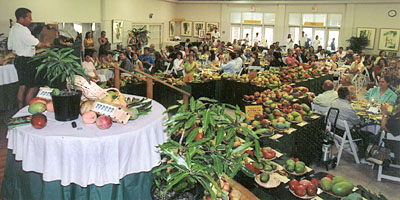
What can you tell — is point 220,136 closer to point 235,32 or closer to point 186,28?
point 235,32

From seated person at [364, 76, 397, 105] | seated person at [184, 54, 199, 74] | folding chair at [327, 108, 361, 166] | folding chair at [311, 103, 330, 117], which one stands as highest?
seated person at [184, 54, 199, 74]

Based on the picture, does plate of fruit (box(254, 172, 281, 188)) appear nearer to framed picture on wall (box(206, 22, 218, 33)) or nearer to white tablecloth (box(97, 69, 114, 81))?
white tablecloth (box(97, 69, 114, 81))

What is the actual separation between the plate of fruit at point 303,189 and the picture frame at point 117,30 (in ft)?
40.3

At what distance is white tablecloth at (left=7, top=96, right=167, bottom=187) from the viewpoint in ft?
8.55

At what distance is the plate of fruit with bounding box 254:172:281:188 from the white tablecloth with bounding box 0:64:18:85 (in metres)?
5.30

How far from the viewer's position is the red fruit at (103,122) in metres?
2.77

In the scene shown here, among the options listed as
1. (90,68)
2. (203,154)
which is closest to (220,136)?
(203,154)

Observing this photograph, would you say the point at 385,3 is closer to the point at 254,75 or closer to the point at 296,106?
the point at 254,75

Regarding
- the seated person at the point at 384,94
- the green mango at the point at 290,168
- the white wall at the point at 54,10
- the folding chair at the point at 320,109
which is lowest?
the green mango at the point at 290,168

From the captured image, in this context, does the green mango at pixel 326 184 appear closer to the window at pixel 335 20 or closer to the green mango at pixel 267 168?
the green mango at pixel 267 168

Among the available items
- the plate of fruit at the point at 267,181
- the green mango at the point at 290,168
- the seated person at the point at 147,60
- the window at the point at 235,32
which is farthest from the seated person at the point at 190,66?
the window at the point at 235,32

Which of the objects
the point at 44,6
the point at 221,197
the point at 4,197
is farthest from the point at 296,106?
the point at 44,6

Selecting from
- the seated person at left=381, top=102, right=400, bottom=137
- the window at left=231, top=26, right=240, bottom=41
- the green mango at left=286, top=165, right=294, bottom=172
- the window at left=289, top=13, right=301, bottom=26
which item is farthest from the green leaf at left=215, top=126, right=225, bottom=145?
the window at left=231, top=26, right=240, bottom=41

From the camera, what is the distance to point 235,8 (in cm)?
1878
